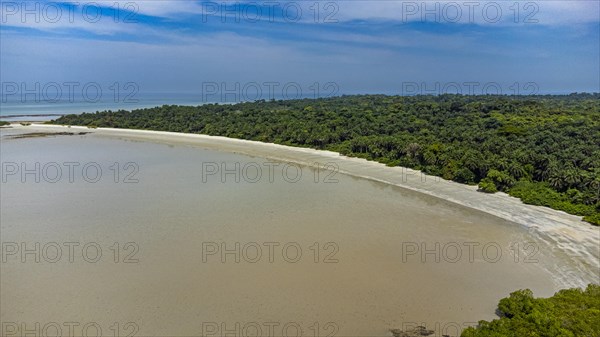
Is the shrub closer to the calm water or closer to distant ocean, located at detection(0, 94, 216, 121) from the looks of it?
the calm water

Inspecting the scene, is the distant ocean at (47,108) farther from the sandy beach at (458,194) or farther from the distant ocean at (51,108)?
the sandy beach at (458,194)

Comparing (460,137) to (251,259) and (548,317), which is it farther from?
(548,317)

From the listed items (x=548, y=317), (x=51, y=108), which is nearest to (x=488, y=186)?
(x=548, y=317)

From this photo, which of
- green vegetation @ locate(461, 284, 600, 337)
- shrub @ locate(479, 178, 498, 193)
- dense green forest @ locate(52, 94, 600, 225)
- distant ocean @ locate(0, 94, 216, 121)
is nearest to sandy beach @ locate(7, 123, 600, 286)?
shrub @ locate(479, 178, 498, 193)

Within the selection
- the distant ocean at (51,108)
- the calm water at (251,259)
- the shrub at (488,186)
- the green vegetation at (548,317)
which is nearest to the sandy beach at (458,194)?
the shrub at (488,186)

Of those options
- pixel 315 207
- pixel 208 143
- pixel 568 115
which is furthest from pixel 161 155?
pixel 568 115

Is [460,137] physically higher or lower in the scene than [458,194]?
higher
